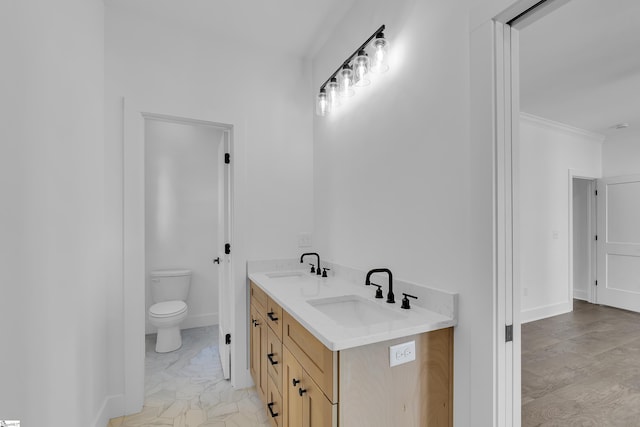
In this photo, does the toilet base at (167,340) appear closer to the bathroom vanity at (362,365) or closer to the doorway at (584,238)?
the bathroom vanity at (362,365)

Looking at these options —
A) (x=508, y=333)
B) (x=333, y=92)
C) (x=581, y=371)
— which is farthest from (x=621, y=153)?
(x=508, y=333)

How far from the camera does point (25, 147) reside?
3.44 feet

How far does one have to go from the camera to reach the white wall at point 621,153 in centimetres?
414

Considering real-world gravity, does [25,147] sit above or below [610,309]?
above

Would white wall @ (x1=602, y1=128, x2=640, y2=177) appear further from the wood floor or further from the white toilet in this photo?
the white toilet

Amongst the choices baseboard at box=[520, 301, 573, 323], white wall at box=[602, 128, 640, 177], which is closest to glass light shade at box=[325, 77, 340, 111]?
baseboard at box=[520, 301, 573, 323]

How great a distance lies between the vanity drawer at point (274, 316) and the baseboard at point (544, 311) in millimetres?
3585

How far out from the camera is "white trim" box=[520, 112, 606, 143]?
3.70m

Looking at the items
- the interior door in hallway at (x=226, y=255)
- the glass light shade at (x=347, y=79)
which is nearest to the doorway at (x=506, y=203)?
the glass light shade at (x=347, y=79)

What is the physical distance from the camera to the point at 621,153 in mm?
4301

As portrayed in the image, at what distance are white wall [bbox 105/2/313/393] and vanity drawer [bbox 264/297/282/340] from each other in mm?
596

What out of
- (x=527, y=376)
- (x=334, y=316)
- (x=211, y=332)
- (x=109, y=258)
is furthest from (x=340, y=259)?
(x=211, y=332)

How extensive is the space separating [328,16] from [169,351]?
10.7ft

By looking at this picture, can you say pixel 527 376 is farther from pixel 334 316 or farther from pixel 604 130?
pixel 604 130
